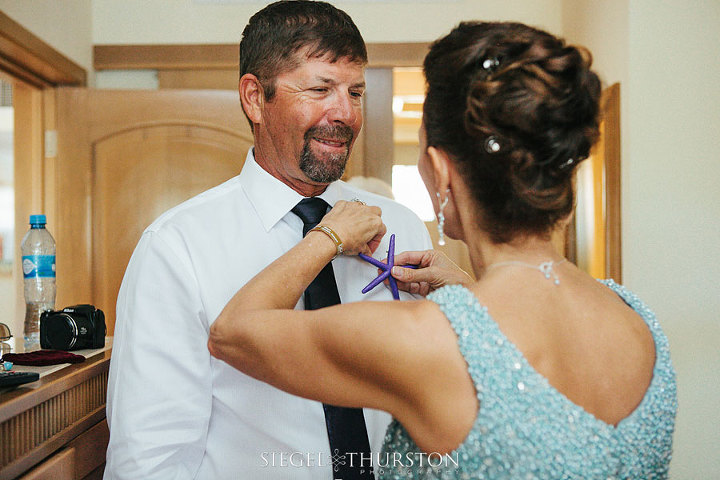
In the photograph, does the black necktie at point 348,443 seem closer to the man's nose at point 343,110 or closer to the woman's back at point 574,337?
the woman's back at point 574,337

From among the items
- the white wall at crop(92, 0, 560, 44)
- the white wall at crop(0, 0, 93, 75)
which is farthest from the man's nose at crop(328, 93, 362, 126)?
the white wall at crop(92, 0, 560, 44)

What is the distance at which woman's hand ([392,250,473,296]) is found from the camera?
1372 mm

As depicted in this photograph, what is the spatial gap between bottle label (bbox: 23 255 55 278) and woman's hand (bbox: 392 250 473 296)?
37.2 inches

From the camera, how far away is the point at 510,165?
0.91 meters

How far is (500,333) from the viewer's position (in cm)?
89

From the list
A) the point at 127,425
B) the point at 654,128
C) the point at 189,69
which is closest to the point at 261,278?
the point at 127,425

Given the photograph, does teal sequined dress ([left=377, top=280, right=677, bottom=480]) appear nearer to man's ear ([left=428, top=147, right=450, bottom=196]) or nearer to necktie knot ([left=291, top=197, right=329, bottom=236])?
man's ear ([left=428, top=147, right=450, bottom=196])

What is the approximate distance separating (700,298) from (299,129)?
1.63m

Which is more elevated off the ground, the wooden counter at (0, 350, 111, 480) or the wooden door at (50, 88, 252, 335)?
the wooden door at (50, 88, 252, 335)

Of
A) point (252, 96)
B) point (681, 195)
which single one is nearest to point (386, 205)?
point (252, 96)

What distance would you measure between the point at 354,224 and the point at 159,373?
0.45 metres

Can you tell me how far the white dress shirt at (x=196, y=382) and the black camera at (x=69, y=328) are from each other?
26cm

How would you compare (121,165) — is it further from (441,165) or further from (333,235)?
(441,165)

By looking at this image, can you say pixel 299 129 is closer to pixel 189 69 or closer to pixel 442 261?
pixel 442 261
